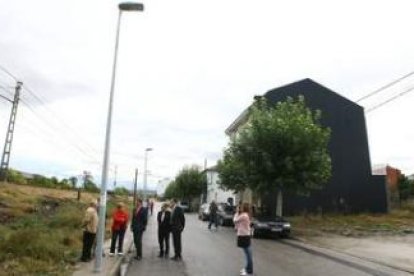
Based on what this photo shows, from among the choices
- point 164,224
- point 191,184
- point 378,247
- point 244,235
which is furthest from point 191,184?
point 244,235

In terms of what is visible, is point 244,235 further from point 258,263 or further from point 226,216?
point 226,216

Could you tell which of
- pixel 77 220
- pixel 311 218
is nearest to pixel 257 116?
pixel 311 218

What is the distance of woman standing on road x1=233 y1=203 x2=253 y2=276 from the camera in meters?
14.3

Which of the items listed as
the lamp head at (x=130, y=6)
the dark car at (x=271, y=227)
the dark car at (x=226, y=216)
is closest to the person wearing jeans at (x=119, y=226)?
the lamp head at (x=130, y=6)

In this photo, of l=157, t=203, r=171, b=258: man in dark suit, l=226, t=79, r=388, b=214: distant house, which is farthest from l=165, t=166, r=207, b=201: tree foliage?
l=157, t=203, r=171, b=258: man in dark suit

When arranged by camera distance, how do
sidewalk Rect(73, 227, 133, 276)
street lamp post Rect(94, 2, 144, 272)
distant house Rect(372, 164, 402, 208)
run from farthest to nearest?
distant house Rect(372, 164, 402, 208) < street lamp post Rect(94, 2, 144, 272) < sidewalk Rect(73, 227, 133, 276)

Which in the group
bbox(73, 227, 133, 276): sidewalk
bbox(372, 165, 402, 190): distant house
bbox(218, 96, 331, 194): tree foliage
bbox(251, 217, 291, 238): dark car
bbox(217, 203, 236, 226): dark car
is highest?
bbox(372, 165, 402, 190): distant house

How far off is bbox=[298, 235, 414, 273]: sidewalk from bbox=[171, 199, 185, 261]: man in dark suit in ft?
20.9

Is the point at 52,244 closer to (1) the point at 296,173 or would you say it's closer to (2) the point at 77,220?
(2) the point at 77,220

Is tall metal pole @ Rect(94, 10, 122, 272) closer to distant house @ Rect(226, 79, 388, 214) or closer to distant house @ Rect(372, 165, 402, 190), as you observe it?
distant house @ Rect(226, 79, 388, 214)

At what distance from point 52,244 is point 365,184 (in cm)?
3751

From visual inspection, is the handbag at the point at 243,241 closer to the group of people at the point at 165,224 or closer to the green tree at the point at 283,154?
the group of people at the point at 165,224

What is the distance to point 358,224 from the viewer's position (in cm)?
3881

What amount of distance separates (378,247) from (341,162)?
83.6 ft
